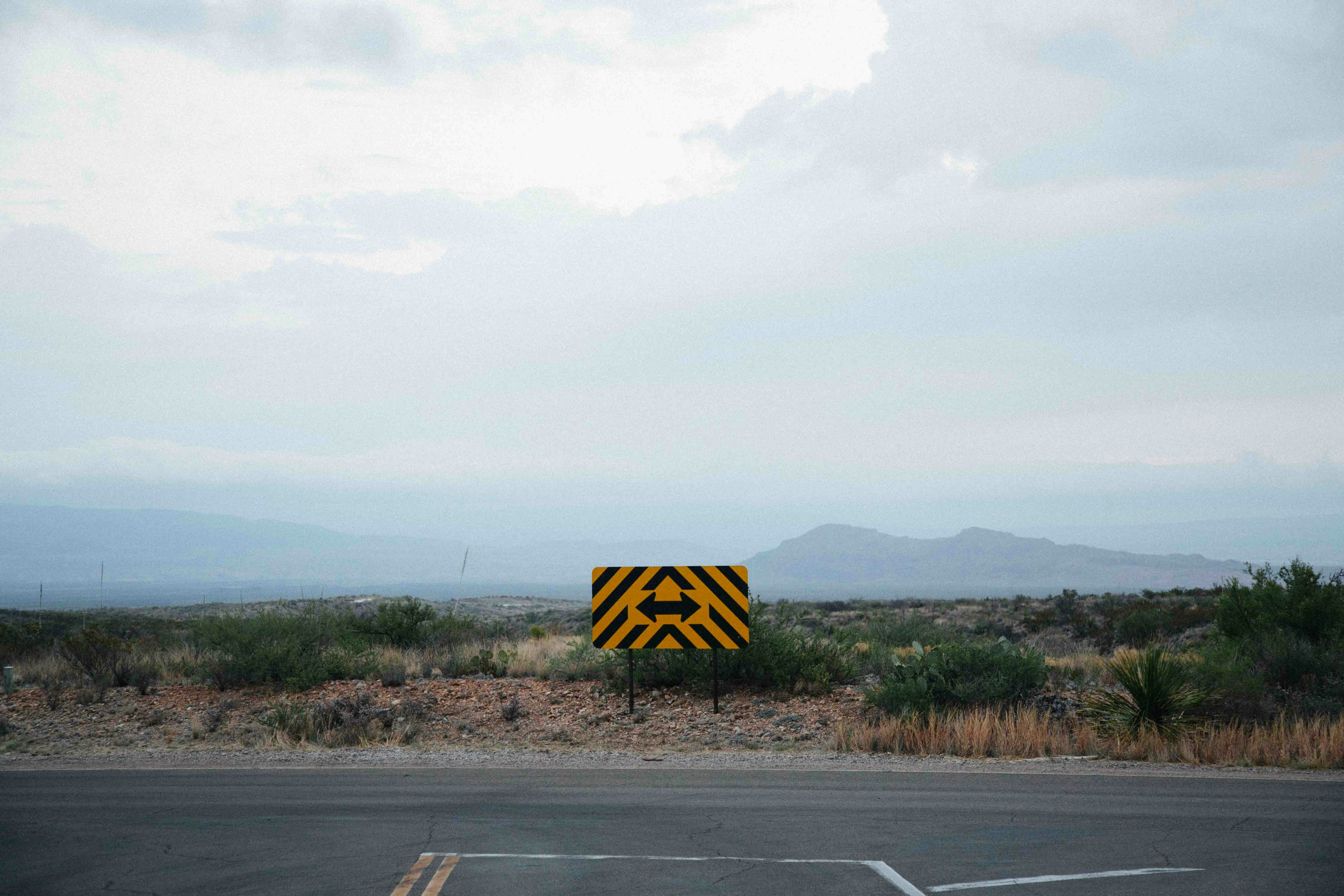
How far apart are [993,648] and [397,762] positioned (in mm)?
9494

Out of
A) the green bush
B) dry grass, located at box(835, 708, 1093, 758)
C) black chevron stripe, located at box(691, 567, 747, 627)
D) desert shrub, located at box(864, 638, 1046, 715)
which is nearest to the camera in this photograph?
dry grass, located at box(835, 708, 1093, 758)

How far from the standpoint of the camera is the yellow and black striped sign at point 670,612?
1586cm

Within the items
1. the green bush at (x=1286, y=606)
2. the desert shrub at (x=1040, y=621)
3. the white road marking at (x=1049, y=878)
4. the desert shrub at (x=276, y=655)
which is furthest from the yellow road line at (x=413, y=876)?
the desert shrub at (x=1040, y=621)

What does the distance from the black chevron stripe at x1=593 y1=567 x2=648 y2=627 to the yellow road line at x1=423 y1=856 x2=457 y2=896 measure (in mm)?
8167

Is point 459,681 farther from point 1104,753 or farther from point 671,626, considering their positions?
point 1104,753

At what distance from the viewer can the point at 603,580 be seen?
16.2 meters

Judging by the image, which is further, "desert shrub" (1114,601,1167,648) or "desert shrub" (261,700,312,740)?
"desert shrub" (1114,601,1167,648)

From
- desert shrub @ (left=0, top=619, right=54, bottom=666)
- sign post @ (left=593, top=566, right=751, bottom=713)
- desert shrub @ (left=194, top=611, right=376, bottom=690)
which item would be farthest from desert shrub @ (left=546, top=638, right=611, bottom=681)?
desert shrub @ (left=0, top=619, right=54, bottom=666)

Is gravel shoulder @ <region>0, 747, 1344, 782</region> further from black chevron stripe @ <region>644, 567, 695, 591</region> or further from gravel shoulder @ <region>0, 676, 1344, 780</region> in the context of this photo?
black chevron stripe @ <region>644, 567, 695, 591</region>

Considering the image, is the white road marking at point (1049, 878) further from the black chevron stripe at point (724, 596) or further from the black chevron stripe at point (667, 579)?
the black chevron stripe at point (667, 579)

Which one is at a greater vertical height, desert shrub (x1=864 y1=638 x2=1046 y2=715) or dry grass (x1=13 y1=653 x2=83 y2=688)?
desert shrub (x1=864 y1=638 x2=1046 y2=715)

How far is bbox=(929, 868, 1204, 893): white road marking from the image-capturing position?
6.85 meters

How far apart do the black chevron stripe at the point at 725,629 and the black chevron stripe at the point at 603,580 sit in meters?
1.68

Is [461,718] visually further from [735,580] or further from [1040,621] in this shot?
[1040,621]
